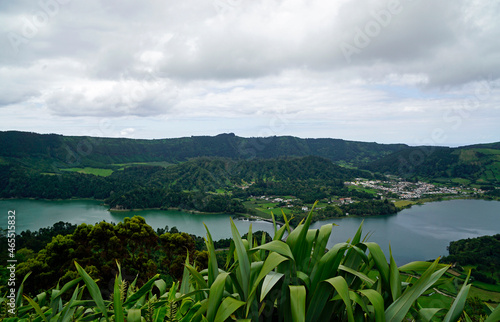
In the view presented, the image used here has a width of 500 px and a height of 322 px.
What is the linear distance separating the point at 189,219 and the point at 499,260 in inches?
1573

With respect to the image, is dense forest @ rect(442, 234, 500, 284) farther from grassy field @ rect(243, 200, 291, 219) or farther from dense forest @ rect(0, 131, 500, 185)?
dense forest @ rect(0, 131, 500, 185)

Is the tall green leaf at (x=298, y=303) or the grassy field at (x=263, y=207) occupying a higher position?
the tall green leaf at (x=298, y=303)

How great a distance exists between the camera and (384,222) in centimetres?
4572

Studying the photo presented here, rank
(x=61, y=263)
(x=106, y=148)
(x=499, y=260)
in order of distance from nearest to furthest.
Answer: (x=61, y=263)
(x=499, y=260)
(x=106, y=148)

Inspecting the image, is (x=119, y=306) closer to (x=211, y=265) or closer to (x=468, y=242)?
(x=211, y=265)

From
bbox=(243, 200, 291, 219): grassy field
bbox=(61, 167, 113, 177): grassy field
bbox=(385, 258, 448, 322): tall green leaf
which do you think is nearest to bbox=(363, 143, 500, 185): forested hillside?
bbox=(243, 200, 291, 219): grassy field

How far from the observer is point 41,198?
199 ft

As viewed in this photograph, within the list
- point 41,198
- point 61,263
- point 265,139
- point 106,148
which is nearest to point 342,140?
point 265,139

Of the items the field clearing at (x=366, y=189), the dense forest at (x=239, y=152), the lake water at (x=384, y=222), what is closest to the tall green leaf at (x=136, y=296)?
the lake water at (x=384, y=222)

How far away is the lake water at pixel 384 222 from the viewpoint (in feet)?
117

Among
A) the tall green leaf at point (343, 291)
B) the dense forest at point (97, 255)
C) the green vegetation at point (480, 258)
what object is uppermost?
the tall green leaf at point (343, 291)

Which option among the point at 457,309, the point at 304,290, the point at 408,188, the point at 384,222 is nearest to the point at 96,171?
the point at 384,222

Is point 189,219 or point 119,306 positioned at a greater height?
point 119,306

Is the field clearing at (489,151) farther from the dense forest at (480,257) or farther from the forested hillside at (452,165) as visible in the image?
the dense forest at (480,257)
